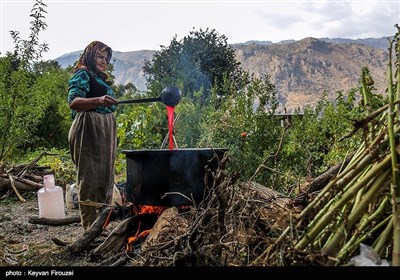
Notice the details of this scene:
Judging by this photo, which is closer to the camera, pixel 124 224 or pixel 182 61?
pixel 124 224

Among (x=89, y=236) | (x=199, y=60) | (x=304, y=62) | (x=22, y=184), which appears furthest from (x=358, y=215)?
(x=304, y=62)

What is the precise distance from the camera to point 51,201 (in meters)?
4.46

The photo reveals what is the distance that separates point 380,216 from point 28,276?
1.44 meters

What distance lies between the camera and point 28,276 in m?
1.54

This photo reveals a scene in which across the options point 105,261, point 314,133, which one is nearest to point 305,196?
point 105,261

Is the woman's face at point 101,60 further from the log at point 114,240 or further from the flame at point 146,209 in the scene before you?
the log at point 114,240

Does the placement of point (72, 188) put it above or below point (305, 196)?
below

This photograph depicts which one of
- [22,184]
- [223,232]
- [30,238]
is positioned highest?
[223,232]

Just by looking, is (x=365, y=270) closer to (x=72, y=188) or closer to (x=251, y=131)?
(x=251, y=131)

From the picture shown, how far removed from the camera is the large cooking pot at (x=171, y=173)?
2.95 m

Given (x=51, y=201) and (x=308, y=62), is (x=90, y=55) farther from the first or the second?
(x=308, y=62)

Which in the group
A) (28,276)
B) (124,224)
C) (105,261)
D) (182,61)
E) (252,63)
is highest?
(252,63)

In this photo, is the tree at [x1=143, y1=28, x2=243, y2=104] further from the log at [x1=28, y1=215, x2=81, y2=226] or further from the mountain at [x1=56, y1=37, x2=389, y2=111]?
the mountain at [x1=56, y1=37, x2=389, y2=111]

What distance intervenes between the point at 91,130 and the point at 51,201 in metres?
1.60
